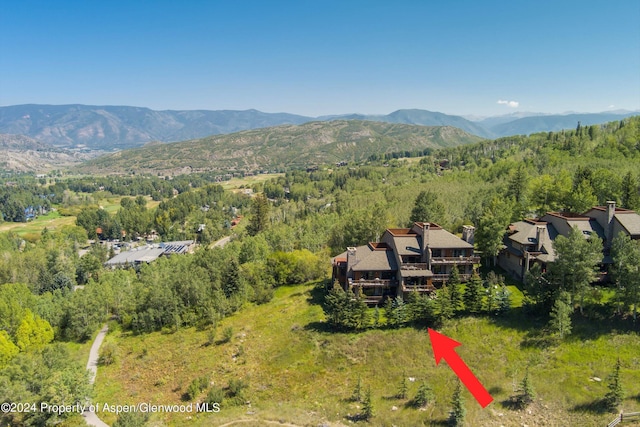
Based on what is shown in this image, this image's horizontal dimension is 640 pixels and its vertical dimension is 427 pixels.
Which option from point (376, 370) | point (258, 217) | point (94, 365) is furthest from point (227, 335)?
point (258, 217)

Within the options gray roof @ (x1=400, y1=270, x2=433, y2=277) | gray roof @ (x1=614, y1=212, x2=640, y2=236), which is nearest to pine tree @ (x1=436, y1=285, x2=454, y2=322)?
gray roof @ (x1=400, y1=270, x2=433, y2=277)

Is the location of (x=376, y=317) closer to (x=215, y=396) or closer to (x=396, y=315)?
(x=396, y=315)

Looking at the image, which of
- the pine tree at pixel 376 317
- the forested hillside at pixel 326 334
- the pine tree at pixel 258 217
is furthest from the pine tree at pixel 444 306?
the pine tree at pixel 258 217

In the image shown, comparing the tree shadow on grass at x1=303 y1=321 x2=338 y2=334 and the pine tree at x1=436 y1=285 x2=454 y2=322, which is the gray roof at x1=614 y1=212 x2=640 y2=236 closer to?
the pine tree at x1=436 y1=285 x2=454 y2=322

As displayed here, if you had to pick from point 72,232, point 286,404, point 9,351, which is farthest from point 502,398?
point 72,232

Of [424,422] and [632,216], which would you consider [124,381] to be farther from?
[632,216]
